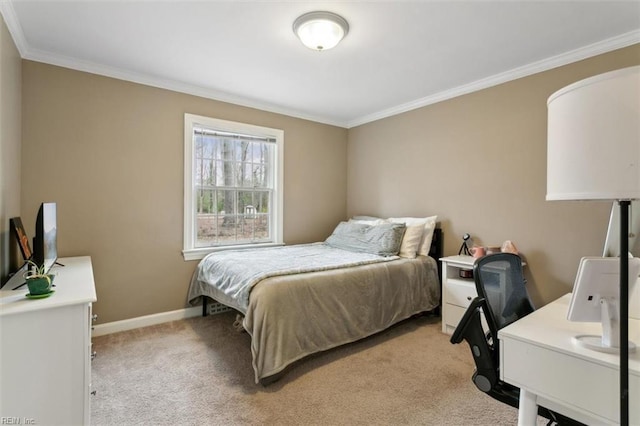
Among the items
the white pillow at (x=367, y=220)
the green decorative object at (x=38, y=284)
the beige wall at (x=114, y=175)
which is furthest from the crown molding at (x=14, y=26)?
the white pillow at (x=367, y=220)

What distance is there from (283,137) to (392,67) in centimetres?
169

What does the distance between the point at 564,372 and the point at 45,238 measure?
2.60 meters

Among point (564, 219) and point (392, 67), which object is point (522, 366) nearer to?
point (564, 219)

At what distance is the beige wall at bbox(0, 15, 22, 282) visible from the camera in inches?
75.4

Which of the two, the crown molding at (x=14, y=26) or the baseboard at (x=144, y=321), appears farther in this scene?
the baseboard at (x=144, y=321)

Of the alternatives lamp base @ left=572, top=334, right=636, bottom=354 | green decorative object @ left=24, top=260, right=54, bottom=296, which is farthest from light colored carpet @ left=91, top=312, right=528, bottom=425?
lamp base @ left=572, top=334, right=636, bottom=354

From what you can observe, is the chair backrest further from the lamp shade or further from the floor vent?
the floor vent

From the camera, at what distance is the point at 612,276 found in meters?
1.04

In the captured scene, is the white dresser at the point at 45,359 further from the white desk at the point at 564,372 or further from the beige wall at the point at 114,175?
the white desk at the point at 564,372

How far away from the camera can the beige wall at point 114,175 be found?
2.55 m

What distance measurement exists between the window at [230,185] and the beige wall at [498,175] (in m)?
1.49

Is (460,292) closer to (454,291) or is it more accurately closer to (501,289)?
(454,291)

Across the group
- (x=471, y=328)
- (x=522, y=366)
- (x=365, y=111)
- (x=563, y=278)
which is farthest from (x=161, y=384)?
(x=365, y=111)

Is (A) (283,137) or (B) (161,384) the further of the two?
(A) (283,137)
